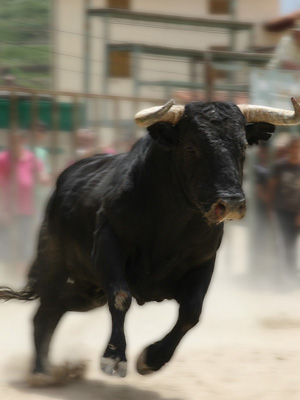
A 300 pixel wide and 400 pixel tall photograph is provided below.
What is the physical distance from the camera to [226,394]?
18.0 feet

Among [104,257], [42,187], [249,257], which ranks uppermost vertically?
[104,257]

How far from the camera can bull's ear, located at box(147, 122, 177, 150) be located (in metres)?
4.94

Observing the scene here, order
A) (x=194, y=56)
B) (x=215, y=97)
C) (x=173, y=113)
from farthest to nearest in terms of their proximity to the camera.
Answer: (x=194, y=56) → (x=215, y=97) → (x=173, y=113)

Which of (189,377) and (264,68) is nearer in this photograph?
(189,377)

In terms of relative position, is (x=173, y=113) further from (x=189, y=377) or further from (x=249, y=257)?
(x=249, y=257)

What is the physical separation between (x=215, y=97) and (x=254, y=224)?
154 cm

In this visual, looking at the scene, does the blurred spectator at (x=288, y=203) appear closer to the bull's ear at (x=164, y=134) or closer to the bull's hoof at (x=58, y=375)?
the bull's hoof at (x=58, y=375)

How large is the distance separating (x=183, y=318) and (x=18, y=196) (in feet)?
13.8

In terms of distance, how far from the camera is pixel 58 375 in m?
5.79

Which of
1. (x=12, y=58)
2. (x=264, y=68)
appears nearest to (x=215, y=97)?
(x=264, y=68)

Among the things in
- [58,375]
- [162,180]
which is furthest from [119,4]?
[162,180]

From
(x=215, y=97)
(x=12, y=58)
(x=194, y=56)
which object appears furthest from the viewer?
(x=12, y=58)

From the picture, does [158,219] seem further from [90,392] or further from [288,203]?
[288,203]

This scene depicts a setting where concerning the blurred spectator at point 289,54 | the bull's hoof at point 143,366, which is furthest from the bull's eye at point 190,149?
the blurred spectator at point 289,54
